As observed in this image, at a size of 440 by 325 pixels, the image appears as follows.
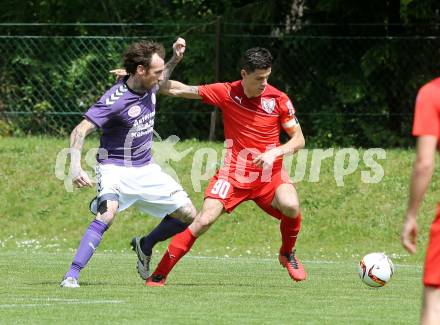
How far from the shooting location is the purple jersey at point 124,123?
9.62m

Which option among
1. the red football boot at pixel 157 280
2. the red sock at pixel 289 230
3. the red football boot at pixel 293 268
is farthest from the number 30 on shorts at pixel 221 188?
the red football boot at pixel 157 280

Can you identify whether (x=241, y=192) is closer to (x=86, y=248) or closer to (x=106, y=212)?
(x=106, y=212)

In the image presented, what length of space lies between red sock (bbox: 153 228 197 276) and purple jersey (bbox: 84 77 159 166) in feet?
2.41

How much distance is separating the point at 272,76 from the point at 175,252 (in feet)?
35.7

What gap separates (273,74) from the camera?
20500 millimetres

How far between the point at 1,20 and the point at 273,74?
274 inches

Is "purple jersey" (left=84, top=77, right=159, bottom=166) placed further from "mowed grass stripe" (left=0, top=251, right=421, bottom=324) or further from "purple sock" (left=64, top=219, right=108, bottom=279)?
"mowed grass stripe" (left=0, top=251, right=421, bottom=324)

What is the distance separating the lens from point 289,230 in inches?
418

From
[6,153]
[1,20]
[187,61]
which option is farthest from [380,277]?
[1,20]

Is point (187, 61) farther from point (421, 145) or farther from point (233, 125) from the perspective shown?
point (421, 145)

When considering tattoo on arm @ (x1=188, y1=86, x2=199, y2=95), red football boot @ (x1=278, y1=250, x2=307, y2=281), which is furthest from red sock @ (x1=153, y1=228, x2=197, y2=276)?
tattoo on arm @ (x1=188, y1=86, x2=199, y2=95)

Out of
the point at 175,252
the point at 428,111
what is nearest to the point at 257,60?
the point at 175,252

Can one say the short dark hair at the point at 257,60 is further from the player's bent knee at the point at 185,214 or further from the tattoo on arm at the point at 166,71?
the player's bent knee at the point at 185,214

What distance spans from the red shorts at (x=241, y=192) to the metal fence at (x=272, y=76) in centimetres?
916
